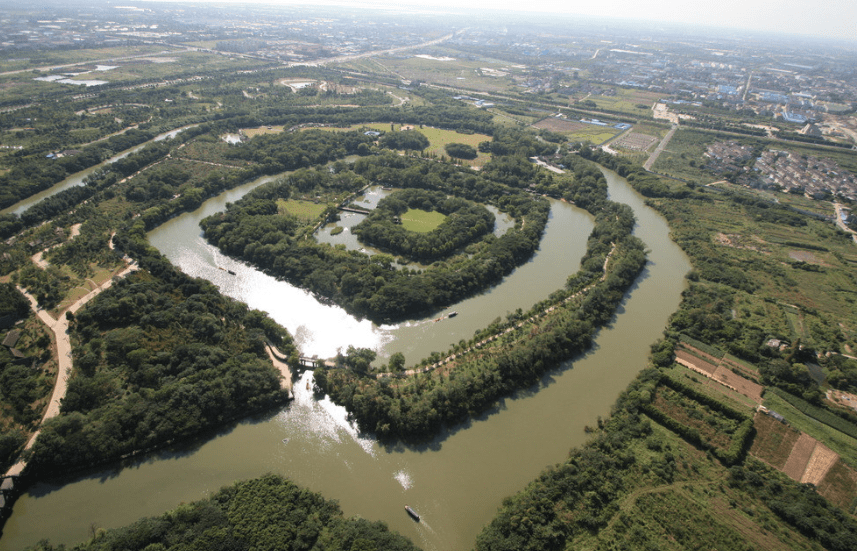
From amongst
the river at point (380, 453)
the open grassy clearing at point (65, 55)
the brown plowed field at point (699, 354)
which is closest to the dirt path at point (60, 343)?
the river at point (380, 453)

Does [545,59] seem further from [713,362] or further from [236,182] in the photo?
[713,362]

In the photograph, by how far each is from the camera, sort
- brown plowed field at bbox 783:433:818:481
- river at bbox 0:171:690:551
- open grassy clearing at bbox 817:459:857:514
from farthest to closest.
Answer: brown plowed field at bbox 783:433:818:481
open grassy clearing at bbox 817:459:857:514
river at bbox 0:171:690:551

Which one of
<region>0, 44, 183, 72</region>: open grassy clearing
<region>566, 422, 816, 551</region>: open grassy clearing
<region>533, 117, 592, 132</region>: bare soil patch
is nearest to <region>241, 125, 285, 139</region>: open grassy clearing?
<region>533, 117, 592, 132</region>: bare soil patch

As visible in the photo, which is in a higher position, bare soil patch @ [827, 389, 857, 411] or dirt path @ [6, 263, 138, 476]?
bare soil patch @ [827, 389, 857, 411]

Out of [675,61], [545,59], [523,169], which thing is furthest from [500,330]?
[675,61]

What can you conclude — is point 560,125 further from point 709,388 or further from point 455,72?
point 709,388

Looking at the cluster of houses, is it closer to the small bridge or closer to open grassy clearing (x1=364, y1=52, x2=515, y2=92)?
the small bridge
